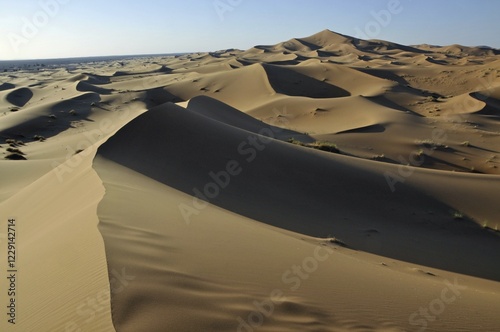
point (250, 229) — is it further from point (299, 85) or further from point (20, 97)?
point (20, 97)

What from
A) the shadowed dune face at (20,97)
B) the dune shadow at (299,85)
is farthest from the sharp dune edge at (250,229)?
the shadowed dune face at (20,97)

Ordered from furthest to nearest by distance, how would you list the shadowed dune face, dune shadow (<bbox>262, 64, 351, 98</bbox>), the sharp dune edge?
the shadowed dune face → dune shadow (<bbox>262, 64, 351, 98</bbox>) → the sharp dune edge

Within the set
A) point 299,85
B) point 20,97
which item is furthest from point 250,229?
point 20,97

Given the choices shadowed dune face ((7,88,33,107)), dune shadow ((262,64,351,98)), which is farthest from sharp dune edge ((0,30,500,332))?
shadowed dune face ((7,88,33,107))

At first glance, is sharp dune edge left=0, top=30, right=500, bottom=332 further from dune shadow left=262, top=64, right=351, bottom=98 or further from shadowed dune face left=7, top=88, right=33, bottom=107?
shadowed dune face left=7, top=88, right=33, bottom=107

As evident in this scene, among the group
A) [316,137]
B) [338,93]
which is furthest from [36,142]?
[338,93]

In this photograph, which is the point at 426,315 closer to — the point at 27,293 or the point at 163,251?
the point at 163,251

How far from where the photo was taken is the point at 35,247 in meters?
5.60

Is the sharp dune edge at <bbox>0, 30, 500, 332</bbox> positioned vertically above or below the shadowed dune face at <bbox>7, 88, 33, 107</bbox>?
above

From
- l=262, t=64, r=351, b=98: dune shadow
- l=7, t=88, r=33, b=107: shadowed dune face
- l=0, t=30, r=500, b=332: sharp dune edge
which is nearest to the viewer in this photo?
l=0, t=30, r=500, b=332: sharp dune edge

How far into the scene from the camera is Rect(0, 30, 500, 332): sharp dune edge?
3773mm

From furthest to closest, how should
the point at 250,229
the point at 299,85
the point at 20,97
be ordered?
the point at 20,97 → the point at 299,85 → the point at 250,229

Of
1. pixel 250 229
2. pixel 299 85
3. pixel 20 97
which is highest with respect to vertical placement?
pixel 299 85

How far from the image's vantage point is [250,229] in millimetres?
6566
